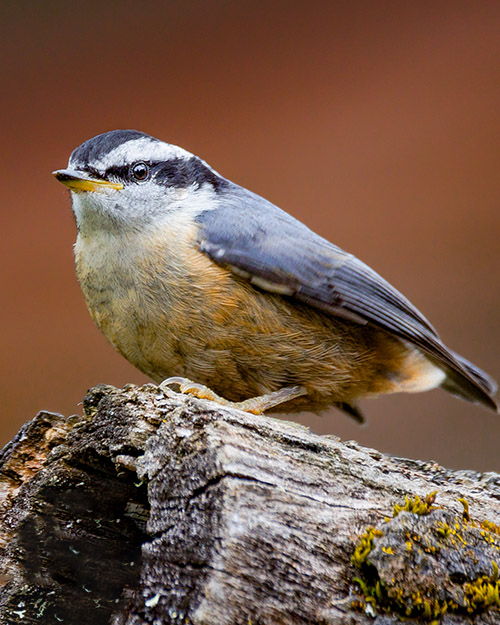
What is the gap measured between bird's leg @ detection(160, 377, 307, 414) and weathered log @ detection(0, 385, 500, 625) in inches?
12.3

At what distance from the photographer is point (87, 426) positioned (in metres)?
1.30

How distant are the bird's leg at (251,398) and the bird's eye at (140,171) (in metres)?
0.66

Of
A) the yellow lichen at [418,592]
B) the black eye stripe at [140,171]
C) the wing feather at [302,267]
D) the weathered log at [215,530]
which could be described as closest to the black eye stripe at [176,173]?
the black eye stripe at [140,171]

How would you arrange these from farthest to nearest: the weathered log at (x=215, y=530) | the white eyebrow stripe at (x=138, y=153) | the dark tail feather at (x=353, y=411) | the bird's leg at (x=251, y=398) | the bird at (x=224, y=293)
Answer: the dark tail feather at (x=353, y=411)
the white eyebrow stripe at (x=138, y=153)
the bird at (x=224, y=293)
the bird's leg at (x=251, y=398)
the weathered log at (x=215, y=530)

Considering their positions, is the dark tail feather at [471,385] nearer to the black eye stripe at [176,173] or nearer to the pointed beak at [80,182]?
the black eye stripe at [176,173]

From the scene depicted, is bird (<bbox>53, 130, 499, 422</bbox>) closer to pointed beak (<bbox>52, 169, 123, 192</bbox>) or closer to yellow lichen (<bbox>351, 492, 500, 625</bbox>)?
pointed beak (<bbox>52, 169, 123, 192</bbox>)

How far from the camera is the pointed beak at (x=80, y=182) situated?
6.01 ft

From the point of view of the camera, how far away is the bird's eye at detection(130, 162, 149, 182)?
6.55 feet

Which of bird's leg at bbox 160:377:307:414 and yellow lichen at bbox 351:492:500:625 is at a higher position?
bird's leg at bbox 160:377:307:414

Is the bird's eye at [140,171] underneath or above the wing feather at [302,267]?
above

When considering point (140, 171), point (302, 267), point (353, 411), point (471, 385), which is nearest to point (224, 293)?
point (302, 267)

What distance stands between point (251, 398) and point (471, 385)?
2.50ft

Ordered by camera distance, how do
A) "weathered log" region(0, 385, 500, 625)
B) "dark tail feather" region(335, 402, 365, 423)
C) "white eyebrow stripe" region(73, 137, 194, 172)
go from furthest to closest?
1. "dark tail feather" region(335, 402, 365, 423)
2. "white eyebrow stripe" region(73, 137, 194, 172)
3. "weathered log" region(0, 385, 500, 625)

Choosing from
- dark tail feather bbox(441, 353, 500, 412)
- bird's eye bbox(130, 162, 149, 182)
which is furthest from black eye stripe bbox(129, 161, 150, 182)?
dark tail feather bbox(441, 353, 500, 412)
